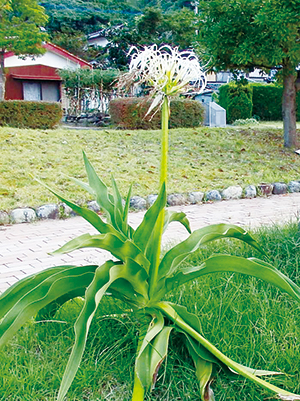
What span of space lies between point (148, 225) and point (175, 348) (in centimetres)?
69

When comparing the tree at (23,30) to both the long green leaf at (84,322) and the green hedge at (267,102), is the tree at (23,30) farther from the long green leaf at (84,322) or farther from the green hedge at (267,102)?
the long green leaf at (84,322)

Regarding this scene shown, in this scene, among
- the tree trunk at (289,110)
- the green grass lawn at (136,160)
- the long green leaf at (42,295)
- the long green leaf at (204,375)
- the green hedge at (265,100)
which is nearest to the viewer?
the long green leaf at (42,295)

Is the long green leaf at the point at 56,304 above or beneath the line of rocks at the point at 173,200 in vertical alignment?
above

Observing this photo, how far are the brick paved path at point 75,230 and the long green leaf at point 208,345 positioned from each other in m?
1.59

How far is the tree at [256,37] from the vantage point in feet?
31.8

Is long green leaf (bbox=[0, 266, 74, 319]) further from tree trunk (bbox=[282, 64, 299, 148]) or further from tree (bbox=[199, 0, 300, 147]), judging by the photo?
tree trunk (bbox=[282, 64, 299, 148])

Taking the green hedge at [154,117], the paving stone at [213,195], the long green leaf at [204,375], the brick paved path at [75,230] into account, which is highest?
the green hedge at [154,117]

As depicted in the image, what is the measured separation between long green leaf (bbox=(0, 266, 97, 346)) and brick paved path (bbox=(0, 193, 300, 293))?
1484 mm

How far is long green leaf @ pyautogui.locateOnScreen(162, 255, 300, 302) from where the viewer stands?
215cm

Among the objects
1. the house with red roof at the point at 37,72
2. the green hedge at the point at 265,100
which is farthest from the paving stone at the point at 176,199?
the house with red roof at the point at 37,72

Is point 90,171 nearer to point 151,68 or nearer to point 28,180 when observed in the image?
point 151,68

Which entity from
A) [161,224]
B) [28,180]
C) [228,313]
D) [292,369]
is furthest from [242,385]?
[28,180]

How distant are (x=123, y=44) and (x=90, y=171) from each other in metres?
26.5

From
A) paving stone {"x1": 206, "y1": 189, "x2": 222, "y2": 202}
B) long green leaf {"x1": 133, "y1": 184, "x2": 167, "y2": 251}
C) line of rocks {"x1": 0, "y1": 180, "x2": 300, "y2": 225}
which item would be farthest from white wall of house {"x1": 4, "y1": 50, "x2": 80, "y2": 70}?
long green leaf {"x1": 133, "y1": 184, "x2": 167, "y2": 251}
